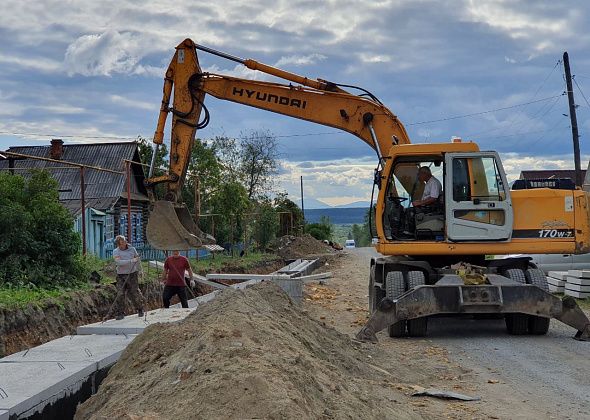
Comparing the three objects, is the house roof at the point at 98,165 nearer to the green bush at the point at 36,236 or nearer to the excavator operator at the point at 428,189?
the green bush at the point at 36,236

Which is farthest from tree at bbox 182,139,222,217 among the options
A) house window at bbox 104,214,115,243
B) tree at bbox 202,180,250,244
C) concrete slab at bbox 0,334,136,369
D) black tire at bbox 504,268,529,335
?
concrete slab at bbox 0,334,136,369

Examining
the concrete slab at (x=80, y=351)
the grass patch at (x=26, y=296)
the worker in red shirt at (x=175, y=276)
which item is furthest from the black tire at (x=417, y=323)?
the grass patch at (x=26, y=296)

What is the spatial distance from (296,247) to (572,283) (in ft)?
96.4

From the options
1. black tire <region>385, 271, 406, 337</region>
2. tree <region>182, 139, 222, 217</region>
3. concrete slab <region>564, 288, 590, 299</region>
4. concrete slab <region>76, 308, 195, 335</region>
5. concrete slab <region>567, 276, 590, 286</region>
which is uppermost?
tree <region>182, 139, 222, 217</region>

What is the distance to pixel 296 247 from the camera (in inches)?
1812

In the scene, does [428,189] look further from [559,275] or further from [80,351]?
[559,275]

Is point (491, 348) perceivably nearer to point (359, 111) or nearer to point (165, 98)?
point (359, 111)

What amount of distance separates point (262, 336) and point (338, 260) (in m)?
33.2

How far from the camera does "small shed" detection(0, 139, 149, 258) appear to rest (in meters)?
27.8

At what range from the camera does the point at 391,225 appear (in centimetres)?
1223

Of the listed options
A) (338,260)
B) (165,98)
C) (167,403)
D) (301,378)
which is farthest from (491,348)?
(338,260)

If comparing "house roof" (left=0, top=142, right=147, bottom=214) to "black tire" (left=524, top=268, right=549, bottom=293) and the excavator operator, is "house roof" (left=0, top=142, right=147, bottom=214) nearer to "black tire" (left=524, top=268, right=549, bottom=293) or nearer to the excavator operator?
the excavator operator

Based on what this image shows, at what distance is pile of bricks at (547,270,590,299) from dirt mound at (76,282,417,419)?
991 cm

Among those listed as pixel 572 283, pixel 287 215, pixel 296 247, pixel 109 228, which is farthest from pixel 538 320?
pixel 287 215
